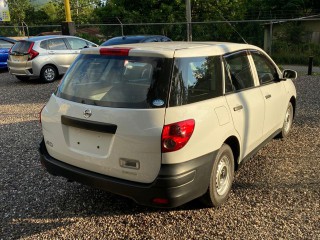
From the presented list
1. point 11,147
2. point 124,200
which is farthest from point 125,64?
point 11,147

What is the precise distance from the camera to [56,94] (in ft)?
11.8

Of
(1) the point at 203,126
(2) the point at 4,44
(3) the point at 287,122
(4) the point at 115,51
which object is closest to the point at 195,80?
(1) the point at 203,126

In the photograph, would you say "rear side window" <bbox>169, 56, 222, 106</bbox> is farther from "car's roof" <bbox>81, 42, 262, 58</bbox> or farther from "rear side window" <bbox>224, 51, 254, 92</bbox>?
"rear side window" <bbox>224, 51, 254, 92</bbox>

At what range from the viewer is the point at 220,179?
357 centimetres

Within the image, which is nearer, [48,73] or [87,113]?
[87,113]

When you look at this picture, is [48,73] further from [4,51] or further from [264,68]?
[264,68]

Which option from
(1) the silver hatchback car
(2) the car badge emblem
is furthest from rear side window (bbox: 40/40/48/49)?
(2) the car badge emblem

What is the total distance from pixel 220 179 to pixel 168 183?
897 mm

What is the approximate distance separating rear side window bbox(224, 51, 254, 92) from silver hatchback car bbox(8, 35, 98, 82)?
29.8ft

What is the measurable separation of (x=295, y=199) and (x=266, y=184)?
0.43 m

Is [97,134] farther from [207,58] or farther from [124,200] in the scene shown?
[207,58]

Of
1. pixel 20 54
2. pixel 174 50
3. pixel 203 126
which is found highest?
pixel 174 50

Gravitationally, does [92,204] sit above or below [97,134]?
below

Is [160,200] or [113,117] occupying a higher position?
[113,117]
